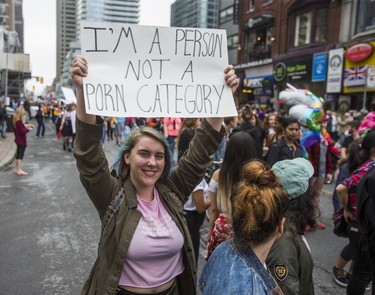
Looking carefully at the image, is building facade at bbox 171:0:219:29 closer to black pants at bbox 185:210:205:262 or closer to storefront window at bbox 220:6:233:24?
storefront window at bbox 220:6:233:24

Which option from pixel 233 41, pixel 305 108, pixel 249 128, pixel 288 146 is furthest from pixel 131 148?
pixel 233 41

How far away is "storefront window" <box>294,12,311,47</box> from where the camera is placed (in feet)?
73.1

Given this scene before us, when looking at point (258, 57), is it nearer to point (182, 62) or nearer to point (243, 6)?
point (243, 6)

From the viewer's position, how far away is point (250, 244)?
1.60m

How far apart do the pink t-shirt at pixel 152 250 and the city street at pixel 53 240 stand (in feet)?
6.99

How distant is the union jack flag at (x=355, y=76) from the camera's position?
1701 cm

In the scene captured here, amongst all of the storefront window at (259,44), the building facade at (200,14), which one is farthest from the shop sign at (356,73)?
the building facade at (200,14)

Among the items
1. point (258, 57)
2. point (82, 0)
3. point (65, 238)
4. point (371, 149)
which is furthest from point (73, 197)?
point (82, 0)

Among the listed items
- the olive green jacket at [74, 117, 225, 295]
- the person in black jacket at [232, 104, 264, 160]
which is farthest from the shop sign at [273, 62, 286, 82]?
the olive green jacket at [74, 117, 225, 295]

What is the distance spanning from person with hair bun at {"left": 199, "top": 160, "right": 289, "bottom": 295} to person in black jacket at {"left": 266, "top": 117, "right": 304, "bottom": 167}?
136 inches

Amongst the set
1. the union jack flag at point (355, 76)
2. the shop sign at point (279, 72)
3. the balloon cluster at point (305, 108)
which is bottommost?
the balloon cluster at point (305, 108)

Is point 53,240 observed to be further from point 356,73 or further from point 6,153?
point 356,73

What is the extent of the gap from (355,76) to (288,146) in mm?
14313

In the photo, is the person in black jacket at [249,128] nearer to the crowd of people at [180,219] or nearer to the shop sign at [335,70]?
the crowd of people at [180,219]
